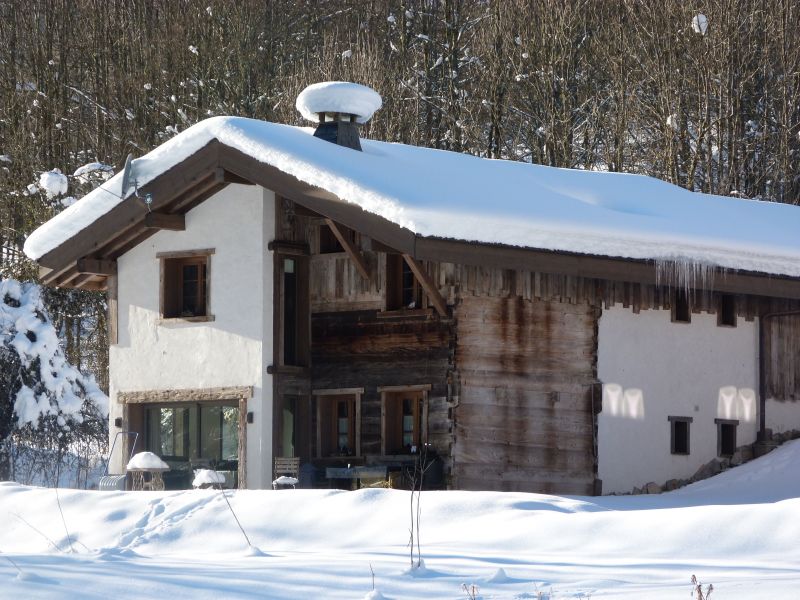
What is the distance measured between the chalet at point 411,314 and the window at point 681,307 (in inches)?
1.7

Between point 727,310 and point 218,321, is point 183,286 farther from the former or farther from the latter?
point 727,310

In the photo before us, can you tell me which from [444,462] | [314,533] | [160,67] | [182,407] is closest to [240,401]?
[182,407]

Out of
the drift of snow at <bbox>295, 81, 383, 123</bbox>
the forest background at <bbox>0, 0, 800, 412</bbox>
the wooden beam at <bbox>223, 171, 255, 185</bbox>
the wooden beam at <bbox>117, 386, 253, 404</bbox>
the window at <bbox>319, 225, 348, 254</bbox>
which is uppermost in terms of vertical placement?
the forest background at <bbox>0, 0, 800, 412</bbox>

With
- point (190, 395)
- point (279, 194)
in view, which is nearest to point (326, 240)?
point (279, 194)

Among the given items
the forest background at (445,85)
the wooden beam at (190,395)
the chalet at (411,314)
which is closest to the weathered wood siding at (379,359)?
the chalet at (411,314)

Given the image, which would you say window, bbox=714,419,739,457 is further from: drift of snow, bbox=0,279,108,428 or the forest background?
drift of snow, bbox=0,279,108,428

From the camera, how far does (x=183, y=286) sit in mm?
22375

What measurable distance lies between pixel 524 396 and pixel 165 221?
5563mm

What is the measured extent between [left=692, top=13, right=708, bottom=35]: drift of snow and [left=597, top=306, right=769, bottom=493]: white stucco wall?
453 inches

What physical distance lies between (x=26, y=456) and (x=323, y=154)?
11447 mm

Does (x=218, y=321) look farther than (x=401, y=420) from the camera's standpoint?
Yes

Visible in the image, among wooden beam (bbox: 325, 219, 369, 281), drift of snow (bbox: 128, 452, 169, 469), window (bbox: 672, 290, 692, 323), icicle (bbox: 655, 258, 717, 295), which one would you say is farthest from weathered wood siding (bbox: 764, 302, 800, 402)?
drift of snow (bbox: 128, 452, 169, 469)

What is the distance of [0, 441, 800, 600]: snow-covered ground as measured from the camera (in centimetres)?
1080

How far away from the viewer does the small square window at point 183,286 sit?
22047mm
